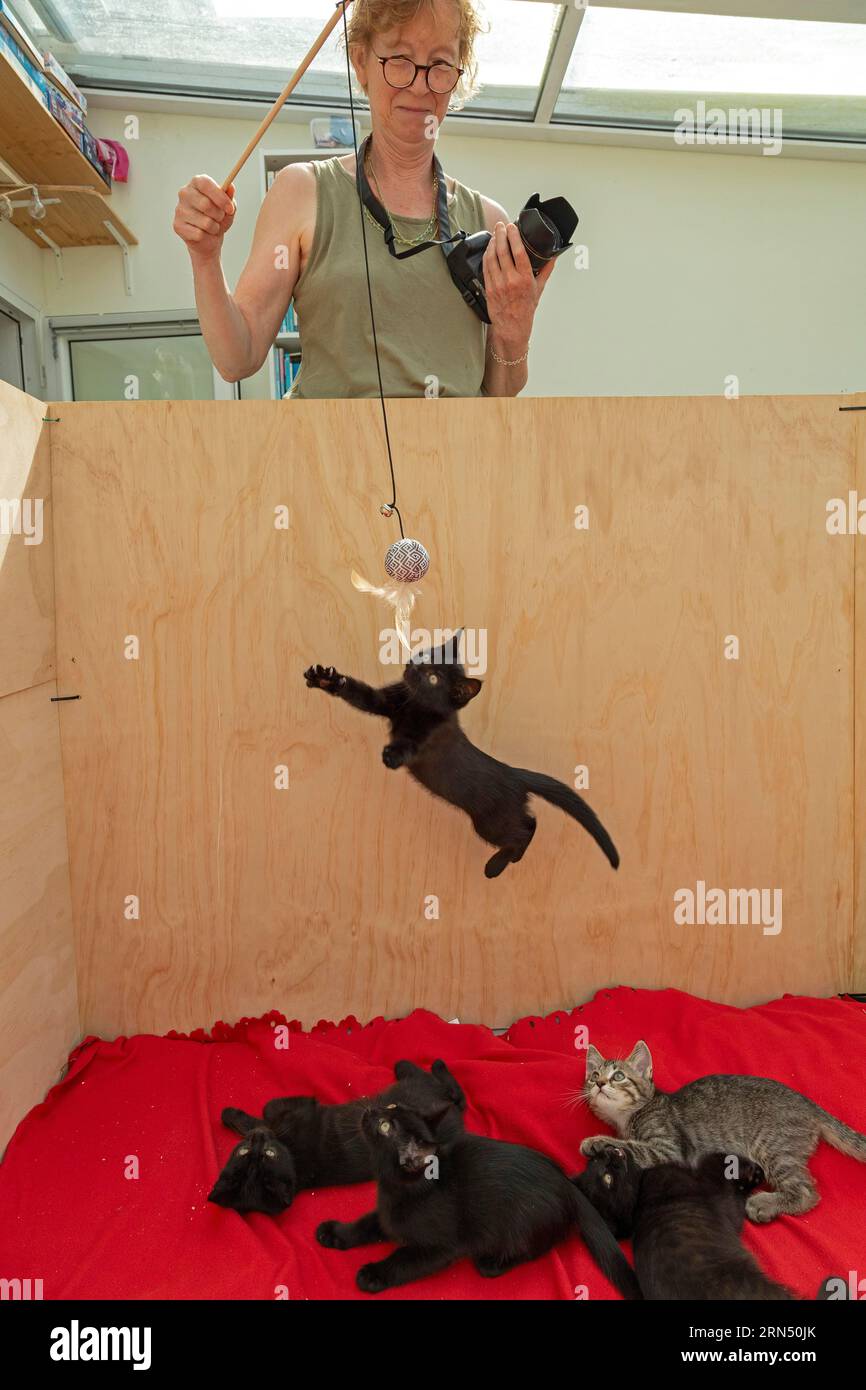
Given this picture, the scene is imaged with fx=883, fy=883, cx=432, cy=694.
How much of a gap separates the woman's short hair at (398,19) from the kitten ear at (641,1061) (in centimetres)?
141

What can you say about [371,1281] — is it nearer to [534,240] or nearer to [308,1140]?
[308,1140]

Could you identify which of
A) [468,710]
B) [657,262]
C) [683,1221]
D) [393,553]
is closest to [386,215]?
[393,553]

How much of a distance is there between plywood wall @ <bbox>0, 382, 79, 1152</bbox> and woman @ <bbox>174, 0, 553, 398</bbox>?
0.35 meters

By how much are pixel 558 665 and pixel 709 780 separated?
0.31m

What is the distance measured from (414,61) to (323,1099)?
4.68 ft

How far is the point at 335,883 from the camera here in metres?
1.38

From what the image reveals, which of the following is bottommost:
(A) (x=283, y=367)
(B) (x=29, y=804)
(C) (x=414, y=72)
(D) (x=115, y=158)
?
(B) (x=29, y=804)

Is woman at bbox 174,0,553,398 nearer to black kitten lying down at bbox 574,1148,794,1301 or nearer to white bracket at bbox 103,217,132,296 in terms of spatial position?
black kitten lying down at bbox 574,1148,794,1301

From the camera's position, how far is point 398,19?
46.6 inches

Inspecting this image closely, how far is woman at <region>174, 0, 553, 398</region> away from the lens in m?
1.29

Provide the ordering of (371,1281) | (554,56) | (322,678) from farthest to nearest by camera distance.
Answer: (554,56), (322,678), (371,1281)

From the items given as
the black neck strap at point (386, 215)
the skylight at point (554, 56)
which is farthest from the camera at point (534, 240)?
the skylight at point (554, 56)

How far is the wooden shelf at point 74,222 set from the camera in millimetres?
3047
